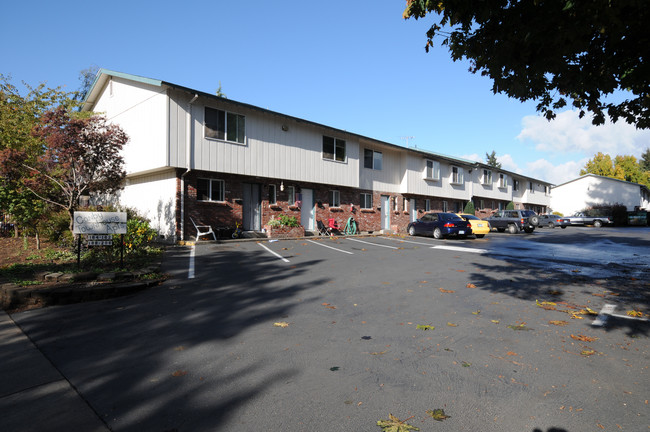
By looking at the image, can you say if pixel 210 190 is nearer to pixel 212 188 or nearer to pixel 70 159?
pixel 212 188

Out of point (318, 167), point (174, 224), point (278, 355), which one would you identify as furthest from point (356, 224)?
point (278, 355)

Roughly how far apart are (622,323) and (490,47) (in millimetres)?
4574

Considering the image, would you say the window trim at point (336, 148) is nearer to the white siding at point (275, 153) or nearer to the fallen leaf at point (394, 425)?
the white siding at point (275, 153)

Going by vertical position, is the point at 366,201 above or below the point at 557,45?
below

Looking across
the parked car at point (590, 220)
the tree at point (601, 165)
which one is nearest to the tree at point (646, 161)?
the tree at point (601, 165)

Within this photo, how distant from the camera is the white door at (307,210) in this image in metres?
20.4

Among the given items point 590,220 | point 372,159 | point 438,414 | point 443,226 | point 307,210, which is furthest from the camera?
point 590,220

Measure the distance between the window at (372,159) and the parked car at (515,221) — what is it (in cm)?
1082

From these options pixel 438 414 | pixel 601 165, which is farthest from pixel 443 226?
pixel 601 165

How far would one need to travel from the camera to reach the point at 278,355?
3783 mm

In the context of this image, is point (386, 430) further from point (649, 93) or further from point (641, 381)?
point (649, 93)

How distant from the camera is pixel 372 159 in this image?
82.4ft

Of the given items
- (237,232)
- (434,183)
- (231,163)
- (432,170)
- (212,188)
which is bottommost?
(237,232)

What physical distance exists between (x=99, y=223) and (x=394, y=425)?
25.5ft
